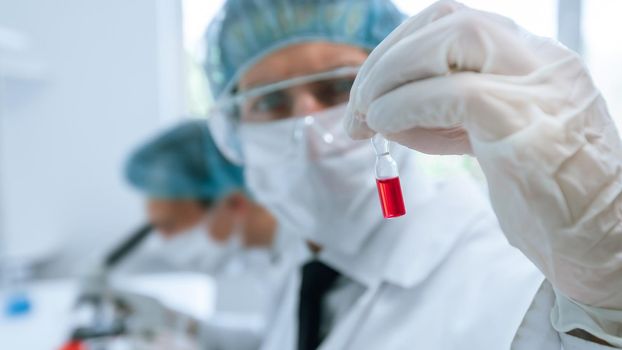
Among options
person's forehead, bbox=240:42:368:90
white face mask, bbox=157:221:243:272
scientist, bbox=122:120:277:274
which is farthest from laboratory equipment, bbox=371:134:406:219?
white face mask, bbox=157:221:243:272

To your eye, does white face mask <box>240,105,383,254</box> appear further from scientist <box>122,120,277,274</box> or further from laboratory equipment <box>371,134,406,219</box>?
scientist <box>122,120,277,274</box>

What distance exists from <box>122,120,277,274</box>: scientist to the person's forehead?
0.99m

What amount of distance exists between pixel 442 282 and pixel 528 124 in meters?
0.42

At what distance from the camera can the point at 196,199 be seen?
1.97m

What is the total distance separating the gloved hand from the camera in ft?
1.07

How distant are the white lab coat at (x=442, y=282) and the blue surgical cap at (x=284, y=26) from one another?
315mm

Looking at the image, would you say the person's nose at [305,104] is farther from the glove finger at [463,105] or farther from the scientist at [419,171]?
the glove finger at [463,105]

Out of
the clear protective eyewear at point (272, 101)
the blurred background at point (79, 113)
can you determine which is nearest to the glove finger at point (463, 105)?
the clear protective eyewear at point (272, 101)

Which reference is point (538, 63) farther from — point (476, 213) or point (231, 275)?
point (231, 275)

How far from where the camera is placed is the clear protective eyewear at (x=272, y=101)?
801 millimetres

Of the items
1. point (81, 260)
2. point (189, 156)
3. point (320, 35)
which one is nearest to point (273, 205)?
point (320, 35)

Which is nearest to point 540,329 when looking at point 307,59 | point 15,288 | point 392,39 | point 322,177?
point 392,39

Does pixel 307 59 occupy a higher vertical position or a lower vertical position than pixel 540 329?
higher

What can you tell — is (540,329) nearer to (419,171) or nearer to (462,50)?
(462,50)
